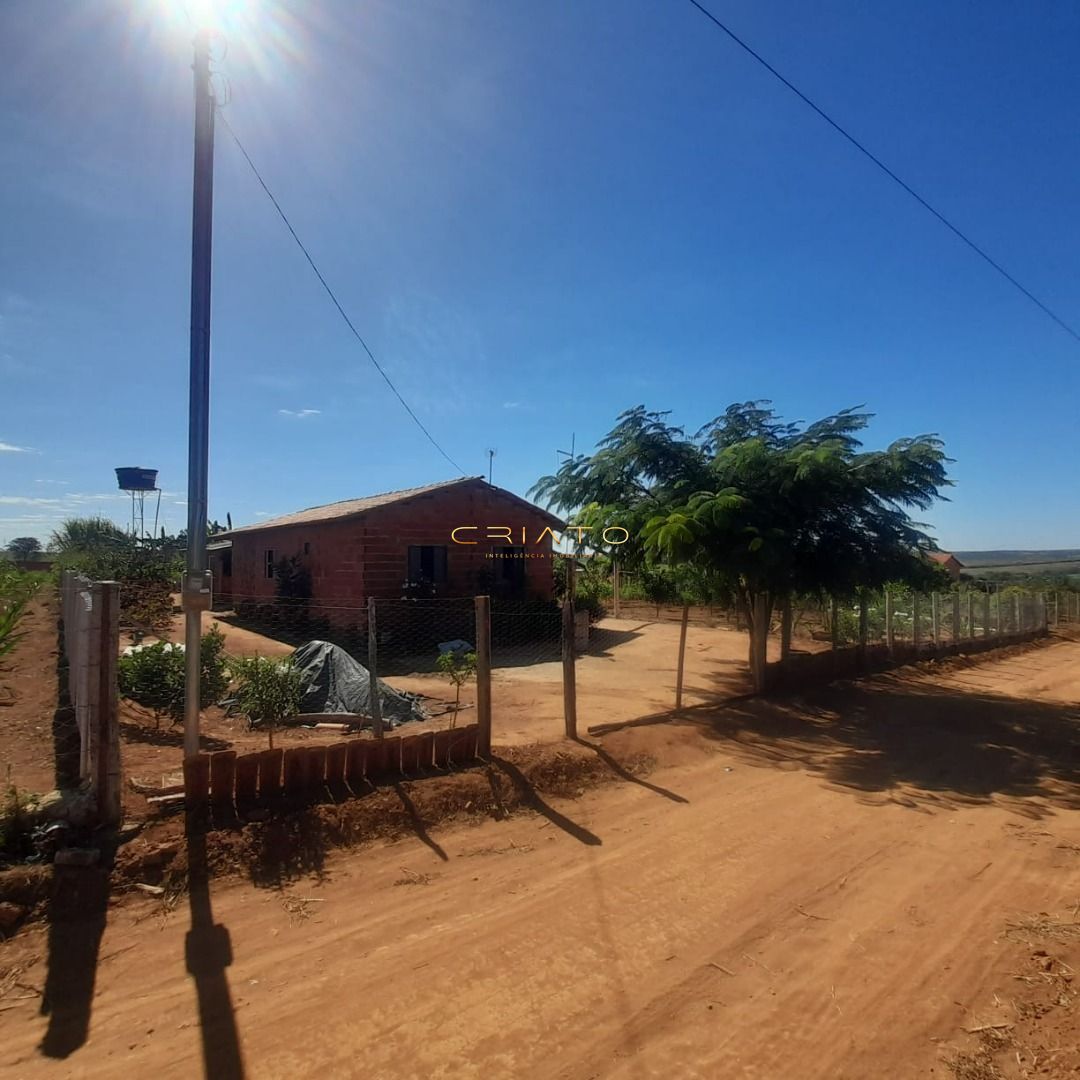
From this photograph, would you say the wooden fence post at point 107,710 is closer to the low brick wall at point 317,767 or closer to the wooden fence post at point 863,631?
the low brick wall at point 317,767

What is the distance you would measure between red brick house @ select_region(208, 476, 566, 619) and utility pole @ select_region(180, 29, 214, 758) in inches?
391

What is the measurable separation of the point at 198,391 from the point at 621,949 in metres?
4.53

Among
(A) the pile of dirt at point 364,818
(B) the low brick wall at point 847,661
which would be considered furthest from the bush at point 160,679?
(B) the low brick wall at point 847,661

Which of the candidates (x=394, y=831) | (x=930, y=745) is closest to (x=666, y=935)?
(x=394, y=831)

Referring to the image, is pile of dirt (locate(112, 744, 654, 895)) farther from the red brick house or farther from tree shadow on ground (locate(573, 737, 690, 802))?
the red brick house

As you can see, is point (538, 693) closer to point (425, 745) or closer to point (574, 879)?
point (425, 745)

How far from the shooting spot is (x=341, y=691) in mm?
8836

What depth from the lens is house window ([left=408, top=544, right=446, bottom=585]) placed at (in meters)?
16.8

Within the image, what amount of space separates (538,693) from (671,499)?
3845 mm

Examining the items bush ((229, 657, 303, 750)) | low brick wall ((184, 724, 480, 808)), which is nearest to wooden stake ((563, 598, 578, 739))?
low brick wall ((184, 724, 480, 808))

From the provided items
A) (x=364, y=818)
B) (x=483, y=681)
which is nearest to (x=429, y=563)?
(x=483, y=681)

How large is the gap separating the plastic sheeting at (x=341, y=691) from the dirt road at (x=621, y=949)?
390 cm

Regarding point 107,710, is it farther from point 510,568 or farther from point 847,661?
point 510,568

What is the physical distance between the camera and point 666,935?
140 inches
